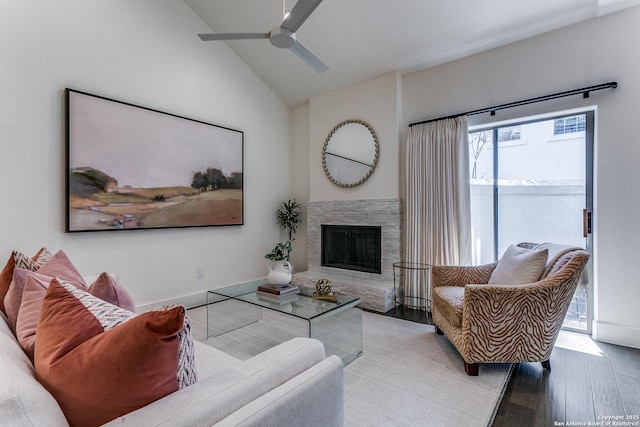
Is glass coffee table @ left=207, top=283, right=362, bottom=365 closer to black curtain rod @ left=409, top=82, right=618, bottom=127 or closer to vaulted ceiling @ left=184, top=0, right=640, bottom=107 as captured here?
black curtain rod @ left=409, top=82, right=618, bottom=127

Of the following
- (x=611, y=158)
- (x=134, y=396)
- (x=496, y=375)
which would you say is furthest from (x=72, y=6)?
(x=611, y=158)

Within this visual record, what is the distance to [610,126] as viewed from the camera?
2.61 meters

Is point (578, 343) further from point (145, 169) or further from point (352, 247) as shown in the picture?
point (145, 169)

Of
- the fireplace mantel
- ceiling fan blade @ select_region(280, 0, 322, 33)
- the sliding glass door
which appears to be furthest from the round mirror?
ceiling fan blade @ select_region(280, 0, 322, 33)

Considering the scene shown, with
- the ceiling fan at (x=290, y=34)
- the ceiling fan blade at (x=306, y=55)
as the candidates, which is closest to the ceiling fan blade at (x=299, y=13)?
the ceiling fan at (x=290, y=34)

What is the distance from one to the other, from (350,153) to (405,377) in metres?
2.79

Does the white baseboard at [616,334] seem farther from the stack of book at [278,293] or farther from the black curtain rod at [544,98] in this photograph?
the stack of book at [278,293]

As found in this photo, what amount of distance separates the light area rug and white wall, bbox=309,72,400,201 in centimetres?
172

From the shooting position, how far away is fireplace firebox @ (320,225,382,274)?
3975 millimetres

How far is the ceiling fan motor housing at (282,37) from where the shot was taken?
2.18m

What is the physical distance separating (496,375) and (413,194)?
203 centimetres

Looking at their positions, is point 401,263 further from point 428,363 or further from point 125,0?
point 125,0

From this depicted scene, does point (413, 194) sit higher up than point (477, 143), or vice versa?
point (477, 143)

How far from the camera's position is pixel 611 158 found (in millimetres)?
2602
